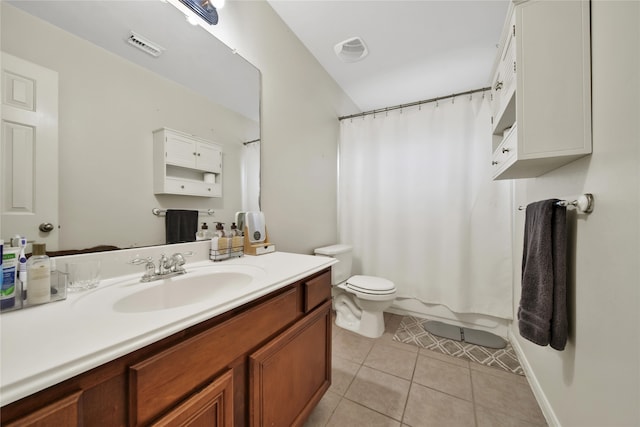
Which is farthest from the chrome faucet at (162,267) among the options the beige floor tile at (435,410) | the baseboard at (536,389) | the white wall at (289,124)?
the baseboard at (536,389)

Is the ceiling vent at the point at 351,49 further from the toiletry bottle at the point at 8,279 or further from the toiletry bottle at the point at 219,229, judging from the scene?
the toiletry bottle at the point at 8,279

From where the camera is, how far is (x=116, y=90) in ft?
2.83

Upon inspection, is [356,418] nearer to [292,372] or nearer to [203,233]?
[292,372]

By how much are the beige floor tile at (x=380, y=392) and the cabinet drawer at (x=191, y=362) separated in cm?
88

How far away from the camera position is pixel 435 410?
1241 millimetres

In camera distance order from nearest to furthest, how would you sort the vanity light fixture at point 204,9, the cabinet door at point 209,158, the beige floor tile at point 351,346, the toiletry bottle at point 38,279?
the toiletry bottle at point 38,279 → the vanity light fixture at point 204,9 → the cabinet door at point 209,158 → the beige floor tile at point 351,346

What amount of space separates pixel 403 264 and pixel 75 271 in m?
2.23

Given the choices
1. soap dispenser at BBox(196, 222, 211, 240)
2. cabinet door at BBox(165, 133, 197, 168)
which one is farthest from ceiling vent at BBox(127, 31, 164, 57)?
soap dispenser at BBox(196, 222, 211, 240)

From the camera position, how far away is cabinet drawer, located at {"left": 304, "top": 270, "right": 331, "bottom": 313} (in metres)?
1.02

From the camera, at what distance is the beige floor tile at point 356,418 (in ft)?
3.80

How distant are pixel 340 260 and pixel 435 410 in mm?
1148

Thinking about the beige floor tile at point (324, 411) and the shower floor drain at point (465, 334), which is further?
the shower floor drain at point (465, 334)

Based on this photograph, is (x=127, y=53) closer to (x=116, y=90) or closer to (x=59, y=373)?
(x=116, y=90)

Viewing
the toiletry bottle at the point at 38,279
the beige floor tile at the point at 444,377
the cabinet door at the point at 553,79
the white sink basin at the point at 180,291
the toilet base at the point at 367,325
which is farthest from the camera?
the toilet base at the point at 367,325
